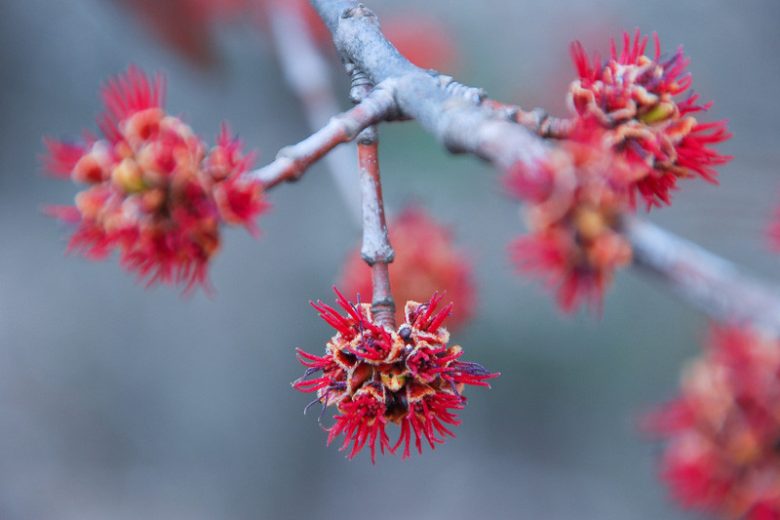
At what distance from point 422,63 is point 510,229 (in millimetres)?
934

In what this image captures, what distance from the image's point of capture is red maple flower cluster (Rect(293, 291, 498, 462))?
30.2 inches

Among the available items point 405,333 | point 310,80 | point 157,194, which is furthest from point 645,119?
point 310,80

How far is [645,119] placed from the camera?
31.1 inches

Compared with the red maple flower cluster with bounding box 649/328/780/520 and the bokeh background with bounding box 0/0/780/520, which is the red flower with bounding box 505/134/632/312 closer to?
the red maple flower cluster with bounding box 649/328/780/520

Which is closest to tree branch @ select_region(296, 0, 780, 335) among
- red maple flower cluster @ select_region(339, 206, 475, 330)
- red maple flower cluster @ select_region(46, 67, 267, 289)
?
red maple flower cluster @ select_region(46, 67, 267, 289)

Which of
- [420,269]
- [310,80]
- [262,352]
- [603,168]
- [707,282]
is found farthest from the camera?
[262,352]

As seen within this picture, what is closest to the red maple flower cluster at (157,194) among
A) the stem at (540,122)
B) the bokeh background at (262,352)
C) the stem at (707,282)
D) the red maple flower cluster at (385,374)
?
the red maple flower cluster at (385,374)

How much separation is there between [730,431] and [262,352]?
222cm

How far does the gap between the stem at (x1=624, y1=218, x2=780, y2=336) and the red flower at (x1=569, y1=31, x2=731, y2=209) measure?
202mm

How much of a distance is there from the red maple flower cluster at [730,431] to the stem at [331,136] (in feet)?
2.00

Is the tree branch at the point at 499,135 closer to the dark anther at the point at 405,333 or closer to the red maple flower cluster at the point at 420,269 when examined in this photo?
the dark anther at the point at 405,333

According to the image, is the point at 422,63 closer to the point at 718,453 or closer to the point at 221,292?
the point at 221,292

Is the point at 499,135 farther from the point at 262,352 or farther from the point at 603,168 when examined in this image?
A: the point at 262,352

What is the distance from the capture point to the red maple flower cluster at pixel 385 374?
77cm
